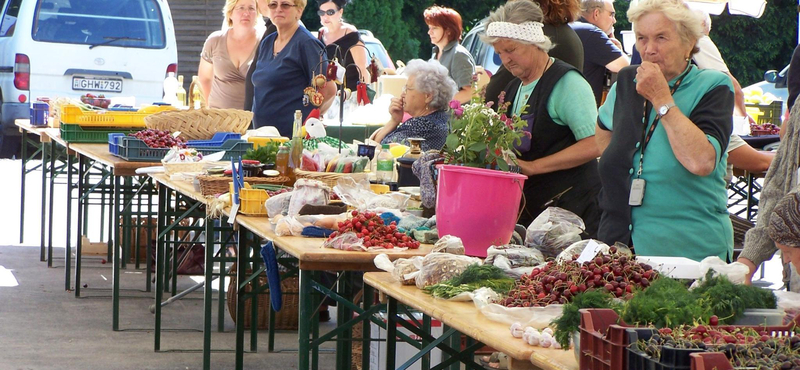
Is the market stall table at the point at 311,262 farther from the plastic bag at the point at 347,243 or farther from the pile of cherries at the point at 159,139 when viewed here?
the pile of cherries at the point at 159,139

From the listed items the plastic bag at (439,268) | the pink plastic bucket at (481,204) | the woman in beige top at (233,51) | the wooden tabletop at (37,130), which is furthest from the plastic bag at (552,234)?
the wooden tabletop at (37,130)

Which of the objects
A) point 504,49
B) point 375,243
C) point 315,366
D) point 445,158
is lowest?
point 315,366

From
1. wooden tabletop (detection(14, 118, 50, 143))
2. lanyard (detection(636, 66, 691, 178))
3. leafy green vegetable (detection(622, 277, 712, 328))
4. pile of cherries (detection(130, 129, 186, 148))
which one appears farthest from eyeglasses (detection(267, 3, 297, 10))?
leafy green vegetable (detection(622, 277, 712, 328))

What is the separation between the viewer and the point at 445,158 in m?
3.32

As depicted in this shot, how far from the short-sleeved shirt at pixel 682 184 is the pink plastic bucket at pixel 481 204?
364 mm

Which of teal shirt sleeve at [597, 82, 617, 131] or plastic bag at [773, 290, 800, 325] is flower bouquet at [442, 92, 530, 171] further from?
plastic bag at [773, 290, 800, 325]

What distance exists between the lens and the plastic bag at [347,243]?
3250 millimetres

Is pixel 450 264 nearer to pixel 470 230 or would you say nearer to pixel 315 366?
pixel 470 230

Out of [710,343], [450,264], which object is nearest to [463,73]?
[450,264]

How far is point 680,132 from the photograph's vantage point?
3.04 meters

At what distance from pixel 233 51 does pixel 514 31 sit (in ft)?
13.0

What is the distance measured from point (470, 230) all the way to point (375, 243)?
322 mm

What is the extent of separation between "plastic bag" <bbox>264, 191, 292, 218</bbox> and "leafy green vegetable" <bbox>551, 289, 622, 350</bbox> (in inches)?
76.1

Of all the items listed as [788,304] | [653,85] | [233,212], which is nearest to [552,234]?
[653,85]
